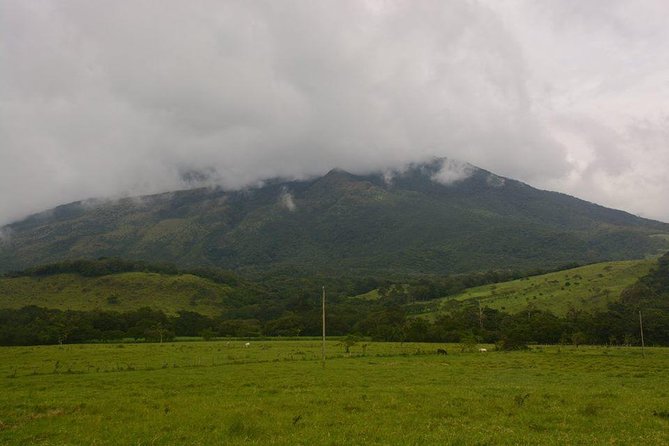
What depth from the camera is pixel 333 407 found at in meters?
24.6

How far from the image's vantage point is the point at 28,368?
172 feet

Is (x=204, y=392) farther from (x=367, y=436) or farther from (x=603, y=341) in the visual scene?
(x=603, y=341)

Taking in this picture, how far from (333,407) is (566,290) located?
152 m

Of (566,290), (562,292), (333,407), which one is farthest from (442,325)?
(333,407)

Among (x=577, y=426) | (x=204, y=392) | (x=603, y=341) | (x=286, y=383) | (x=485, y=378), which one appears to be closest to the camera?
(x=577, y=426)

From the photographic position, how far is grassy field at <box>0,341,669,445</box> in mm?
18406

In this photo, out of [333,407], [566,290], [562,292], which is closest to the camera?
[333,407]

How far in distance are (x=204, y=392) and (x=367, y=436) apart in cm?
1693

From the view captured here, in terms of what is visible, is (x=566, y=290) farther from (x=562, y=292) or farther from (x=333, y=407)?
(x=333, y=407)

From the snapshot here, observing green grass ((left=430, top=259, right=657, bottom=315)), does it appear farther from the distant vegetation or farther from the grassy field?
the grassy field

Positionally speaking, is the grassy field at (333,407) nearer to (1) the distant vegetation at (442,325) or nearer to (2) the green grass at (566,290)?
(1) the distant vegetation at (442,325)

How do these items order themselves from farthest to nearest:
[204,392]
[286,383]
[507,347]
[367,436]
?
[507,347], [286,383], [204,392], [367,436]

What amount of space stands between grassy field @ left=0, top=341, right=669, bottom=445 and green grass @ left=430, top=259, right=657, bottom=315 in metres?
103

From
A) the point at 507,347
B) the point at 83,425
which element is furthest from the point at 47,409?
the point at 507,347
